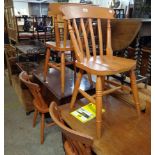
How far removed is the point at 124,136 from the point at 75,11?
3.36 feet

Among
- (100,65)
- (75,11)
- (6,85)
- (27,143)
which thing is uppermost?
(75,11)

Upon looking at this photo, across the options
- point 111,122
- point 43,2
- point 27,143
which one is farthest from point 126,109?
point 43,2

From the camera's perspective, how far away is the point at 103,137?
1138mm

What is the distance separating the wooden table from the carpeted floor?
A: 0.63 metres

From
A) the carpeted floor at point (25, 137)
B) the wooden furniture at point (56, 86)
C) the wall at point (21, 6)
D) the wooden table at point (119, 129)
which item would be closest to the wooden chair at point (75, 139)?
the wooden table at point (119, 129)

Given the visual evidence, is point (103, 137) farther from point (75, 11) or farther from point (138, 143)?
point (75, 11)

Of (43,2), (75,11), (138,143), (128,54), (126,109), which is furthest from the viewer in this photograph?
(43,2)

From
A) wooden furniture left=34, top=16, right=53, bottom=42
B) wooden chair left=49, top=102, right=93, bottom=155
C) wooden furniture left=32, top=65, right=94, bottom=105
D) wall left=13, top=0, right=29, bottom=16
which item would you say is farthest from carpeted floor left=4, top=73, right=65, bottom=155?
wall left=13, top=0, right=29, bottom=16

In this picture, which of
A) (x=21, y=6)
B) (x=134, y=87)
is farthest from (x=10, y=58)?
(x=21, y=6)

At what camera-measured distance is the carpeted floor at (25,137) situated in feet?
5.88

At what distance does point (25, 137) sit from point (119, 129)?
1.25 m

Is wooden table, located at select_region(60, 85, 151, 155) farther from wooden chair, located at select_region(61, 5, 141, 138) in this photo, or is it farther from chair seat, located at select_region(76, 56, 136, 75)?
chair seat, located at select_region(76, 56, 136, 75)

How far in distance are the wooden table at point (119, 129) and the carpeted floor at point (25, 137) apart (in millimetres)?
628

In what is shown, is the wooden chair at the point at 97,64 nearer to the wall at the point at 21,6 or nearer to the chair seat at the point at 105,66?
the chair seat at the point at 105,66
